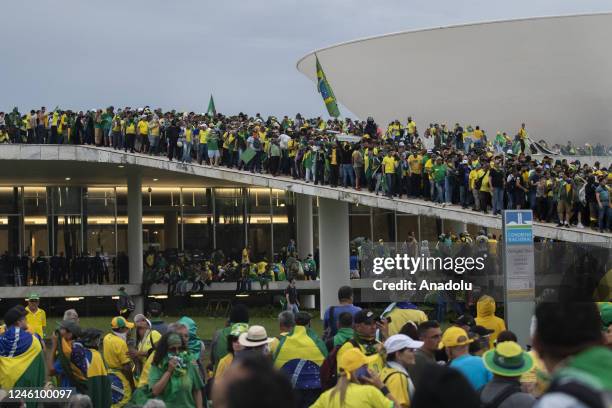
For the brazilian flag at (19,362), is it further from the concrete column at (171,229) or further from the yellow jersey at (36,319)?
the concrete column at (171,229)

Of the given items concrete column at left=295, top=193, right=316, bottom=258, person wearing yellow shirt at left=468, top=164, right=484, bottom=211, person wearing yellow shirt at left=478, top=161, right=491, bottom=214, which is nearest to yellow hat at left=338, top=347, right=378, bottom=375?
person wearing yellow shirt at left=478, top=161, right=491, bottom=214

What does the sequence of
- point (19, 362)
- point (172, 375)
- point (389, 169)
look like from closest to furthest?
point (172, 375), point (19, 362), point (389, 169)

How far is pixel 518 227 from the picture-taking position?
15312mm

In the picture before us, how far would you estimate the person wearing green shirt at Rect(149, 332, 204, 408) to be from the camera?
29.2 ft

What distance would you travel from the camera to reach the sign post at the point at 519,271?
1487 centimetres

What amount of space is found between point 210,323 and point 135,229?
6.85 metres

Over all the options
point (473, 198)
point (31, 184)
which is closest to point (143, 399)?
point (473, 198)

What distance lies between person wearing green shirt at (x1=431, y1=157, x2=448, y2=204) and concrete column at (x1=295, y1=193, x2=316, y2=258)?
12.4 meters

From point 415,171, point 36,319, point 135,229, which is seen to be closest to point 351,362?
point 36,319

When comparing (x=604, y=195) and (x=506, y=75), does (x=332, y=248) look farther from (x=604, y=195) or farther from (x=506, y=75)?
(x=506, y=75)

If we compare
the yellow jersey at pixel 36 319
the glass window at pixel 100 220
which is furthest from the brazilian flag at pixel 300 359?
the glass window at pixel 100 220

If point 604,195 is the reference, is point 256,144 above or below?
above

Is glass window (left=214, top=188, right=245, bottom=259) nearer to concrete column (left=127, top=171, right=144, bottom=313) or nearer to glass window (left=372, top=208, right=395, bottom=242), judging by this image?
glass window (left=372, top=208, right=395, bottom=242)

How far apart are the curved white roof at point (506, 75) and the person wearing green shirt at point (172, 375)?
36.1m
